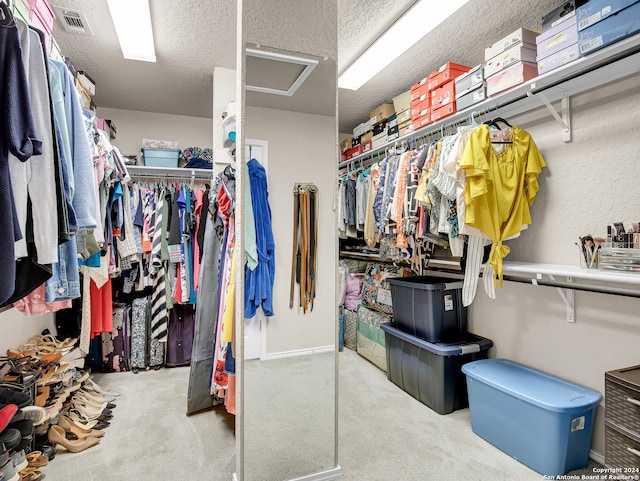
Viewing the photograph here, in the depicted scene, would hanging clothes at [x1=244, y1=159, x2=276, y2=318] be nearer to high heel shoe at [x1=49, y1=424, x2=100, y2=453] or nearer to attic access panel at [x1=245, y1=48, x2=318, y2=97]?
attic access panel at [x1=245, y1=48, x2=318, y2=97]

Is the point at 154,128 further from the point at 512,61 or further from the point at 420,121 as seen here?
the point at 512,61

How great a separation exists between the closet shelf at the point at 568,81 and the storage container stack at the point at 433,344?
4.25 feet

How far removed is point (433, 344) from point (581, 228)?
1.21 metres

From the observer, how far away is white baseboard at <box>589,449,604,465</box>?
1.92 meters

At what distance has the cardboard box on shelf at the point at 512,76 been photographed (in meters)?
2.09

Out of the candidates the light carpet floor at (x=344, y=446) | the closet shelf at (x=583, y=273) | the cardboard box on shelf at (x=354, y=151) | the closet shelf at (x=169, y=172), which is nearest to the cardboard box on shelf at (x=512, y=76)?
the closet shelf at (x=583, y=273)

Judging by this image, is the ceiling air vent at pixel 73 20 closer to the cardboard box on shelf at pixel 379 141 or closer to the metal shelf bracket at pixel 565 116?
the cardboard box on shelf at pixel 379 141

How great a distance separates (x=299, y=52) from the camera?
173 cm

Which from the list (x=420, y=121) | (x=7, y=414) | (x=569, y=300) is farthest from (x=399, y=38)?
(x=7, y=414)

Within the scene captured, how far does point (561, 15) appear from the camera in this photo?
75.1 inches

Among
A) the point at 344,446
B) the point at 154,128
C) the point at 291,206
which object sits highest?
the point at 154,128

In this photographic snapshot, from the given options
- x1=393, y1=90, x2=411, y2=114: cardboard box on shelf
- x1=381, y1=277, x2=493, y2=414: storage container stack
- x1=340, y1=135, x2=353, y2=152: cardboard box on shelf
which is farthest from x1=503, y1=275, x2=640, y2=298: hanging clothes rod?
x1=340, y1=135, x2=353, y2=152: cardboard box on shelf

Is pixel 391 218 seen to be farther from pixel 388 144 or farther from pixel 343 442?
pixel 343 442

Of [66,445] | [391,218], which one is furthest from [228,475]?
[391,218]
